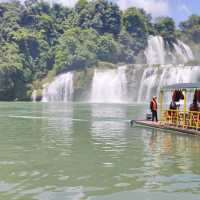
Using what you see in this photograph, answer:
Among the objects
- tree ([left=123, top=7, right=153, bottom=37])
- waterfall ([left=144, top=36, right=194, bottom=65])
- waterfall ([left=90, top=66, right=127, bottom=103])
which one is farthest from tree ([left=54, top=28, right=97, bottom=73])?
waterfall ([left=144, top=36, right=194, bottom=65])

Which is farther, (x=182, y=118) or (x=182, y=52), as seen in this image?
(x=182, y=52)

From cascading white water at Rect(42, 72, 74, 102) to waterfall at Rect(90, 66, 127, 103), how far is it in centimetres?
414

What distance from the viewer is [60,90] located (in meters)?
81.3

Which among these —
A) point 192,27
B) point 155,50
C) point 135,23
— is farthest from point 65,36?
point 192,27

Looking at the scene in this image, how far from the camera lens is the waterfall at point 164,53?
103562 millimetres

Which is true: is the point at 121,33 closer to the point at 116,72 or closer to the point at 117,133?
the point at 116,72

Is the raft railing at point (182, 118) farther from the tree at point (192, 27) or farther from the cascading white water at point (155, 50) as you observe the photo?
the tree at point (192, 27)

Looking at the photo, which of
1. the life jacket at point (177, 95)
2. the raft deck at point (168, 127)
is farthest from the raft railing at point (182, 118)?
the life jacket at point (177, 95)

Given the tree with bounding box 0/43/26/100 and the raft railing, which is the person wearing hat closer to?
the raft railing

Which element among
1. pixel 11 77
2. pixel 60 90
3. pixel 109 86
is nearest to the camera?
pixel 109 86

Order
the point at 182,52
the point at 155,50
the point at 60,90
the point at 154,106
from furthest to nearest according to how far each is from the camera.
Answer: the point at 182,52, the point at 155,50, the point at 60,90, the point at 154,106

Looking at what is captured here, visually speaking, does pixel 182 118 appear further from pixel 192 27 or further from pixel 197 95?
pixel 192 27

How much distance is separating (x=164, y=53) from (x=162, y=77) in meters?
34.8

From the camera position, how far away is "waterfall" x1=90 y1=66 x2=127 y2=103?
76.9 metres
